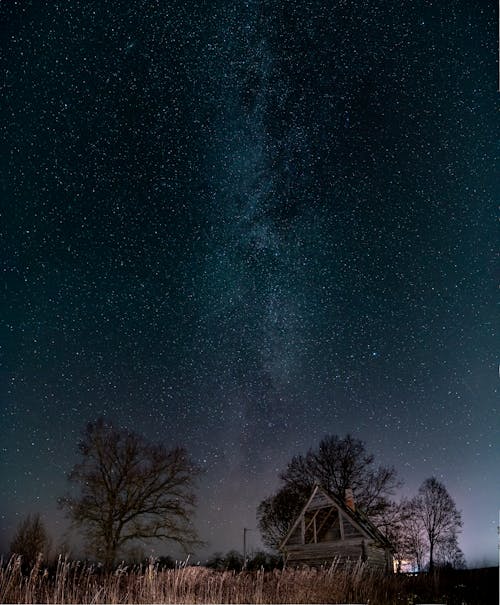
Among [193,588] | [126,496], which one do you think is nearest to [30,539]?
[126,496]

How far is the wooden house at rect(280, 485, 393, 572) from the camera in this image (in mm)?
14016

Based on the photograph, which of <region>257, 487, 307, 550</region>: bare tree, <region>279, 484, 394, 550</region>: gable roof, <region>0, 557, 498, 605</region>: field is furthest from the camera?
<region>257, 487, 307, 550</region>: bare tree

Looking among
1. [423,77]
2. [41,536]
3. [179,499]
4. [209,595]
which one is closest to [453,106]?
[423,77]

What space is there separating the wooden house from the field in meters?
5.37

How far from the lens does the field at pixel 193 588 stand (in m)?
5.87

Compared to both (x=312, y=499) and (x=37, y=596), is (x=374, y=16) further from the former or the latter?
(x=312, y=499)

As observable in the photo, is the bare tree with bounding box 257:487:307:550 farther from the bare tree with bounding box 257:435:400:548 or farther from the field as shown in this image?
the field

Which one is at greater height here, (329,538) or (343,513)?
(343,513)

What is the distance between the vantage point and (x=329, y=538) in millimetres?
14789

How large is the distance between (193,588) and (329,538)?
905 centimetres

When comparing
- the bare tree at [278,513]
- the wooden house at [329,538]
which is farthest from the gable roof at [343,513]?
the bare tree at [278,513]

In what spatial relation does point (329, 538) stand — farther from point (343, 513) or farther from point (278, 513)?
point (278, 513)

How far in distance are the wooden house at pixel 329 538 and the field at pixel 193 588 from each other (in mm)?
5370

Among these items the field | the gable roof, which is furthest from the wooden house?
the field
